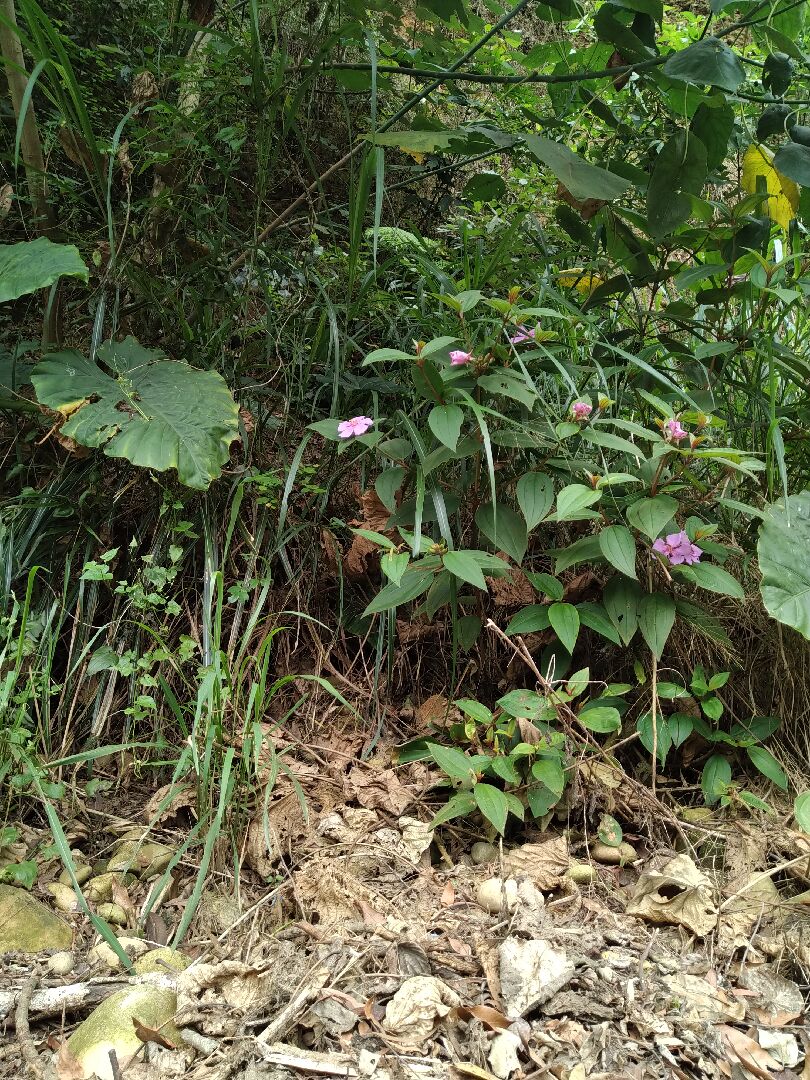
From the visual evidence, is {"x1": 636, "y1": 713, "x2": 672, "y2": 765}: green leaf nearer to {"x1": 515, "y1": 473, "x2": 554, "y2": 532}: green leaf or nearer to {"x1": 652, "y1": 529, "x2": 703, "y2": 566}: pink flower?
{"x1": 652, "y1": 529, "x2": 703, "y2": 566}: pink flower

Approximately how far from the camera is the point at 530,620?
145 cm

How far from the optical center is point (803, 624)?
4.14 feet

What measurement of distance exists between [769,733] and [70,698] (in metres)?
1.38

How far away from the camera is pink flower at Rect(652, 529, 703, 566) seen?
1.37 meters

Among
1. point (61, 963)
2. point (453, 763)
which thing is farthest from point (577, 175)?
point (61, 963)

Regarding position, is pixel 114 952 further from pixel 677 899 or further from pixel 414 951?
pixel 677 899

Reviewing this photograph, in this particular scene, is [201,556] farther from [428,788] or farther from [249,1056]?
[249,1056]

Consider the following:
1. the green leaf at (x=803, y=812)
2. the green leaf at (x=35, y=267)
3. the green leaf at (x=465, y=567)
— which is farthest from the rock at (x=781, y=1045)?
the green leaf at (x=35, y=267)

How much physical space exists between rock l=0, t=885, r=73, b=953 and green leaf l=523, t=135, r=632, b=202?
4.98 feet

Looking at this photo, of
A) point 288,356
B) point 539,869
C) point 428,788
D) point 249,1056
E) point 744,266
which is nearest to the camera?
point 249,1056

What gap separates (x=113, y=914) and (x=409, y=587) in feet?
2.36

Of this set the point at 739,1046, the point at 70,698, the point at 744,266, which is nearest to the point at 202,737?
the point at 70,698

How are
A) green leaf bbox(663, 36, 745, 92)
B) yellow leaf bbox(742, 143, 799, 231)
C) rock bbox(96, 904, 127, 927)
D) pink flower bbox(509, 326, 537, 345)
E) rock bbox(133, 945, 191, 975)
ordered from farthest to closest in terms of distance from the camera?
yellow leaf bbox(742, 143, 799, 231) → pink flower bbox(509, 326, 537, 345) → green leaf bbox(663, 36, 745, 92) → rock bbox(96, 904, 127, 927) → rock bbox(133, 945, 191, 975)

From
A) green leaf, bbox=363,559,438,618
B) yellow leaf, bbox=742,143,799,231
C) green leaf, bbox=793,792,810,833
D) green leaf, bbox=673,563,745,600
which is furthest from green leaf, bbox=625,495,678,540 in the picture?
yellow leaf, bbox=742,143,799,231
